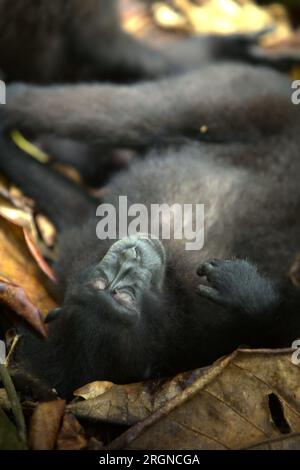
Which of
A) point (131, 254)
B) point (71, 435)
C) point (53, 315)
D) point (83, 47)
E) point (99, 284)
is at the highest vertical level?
point (83, 47)

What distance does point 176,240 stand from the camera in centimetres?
283

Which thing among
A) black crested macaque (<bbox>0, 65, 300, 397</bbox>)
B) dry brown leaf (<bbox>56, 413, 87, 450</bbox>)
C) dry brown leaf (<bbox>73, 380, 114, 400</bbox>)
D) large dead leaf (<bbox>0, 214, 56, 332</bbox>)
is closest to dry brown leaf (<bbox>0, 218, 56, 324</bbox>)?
large dead leaf (<bbox>0, 214, 56, 332</bbox>)

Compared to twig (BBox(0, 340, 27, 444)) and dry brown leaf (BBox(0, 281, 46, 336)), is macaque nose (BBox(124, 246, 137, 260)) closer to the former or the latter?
dry brown leaf (BBox(0, 281, 46, 336))

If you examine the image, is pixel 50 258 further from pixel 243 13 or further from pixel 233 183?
pixel 243 13

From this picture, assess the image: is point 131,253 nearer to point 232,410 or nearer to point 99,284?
point 99,284

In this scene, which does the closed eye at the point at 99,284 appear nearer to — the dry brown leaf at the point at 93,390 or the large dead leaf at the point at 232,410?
the dry brown leaf at the point at 93,390

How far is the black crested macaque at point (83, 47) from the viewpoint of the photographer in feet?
12.7

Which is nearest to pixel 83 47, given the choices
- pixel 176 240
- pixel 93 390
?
pixel 176 240

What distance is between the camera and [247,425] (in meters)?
2.19

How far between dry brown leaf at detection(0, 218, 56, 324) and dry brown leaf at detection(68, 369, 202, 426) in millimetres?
471

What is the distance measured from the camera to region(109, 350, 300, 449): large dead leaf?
212cm

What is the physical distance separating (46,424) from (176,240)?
39.7 inches

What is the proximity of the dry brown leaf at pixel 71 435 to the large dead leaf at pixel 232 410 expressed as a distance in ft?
0.40

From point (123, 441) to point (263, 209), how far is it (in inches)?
53.7
